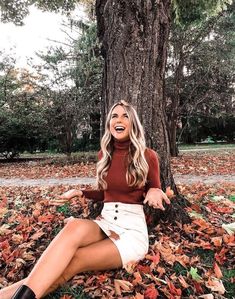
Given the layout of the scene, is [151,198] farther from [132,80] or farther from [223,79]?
[223,79]

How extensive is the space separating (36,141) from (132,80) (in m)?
17.5

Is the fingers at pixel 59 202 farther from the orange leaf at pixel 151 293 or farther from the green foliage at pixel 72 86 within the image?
the green foliage at pixel 72 86

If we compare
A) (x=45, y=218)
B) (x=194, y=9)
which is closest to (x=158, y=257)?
(x=45, y=218)

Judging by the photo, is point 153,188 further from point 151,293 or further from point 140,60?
point 140,60

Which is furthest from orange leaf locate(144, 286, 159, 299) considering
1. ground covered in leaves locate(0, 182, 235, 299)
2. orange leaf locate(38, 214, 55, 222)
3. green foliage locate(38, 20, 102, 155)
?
green foliage locate(38, 20, 102, 155)

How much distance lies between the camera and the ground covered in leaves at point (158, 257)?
323cm

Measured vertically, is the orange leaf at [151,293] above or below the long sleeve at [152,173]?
below

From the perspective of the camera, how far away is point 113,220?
3428 mm

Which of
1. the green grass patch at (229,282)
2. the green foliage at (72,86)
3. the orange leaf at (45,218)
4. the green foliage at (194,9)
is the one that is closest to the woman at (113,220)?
the green grass patch at (229,282)

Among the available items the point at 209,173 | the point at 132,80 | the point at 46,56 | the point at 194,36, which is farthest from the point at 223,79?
the point at 132,80

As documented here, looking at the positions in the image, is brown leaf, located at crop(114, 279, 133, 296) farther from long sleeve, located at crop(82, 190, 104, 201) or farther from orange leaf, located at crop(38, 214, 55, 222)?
orange leaf, located at crop(38, 214, 55, 222)

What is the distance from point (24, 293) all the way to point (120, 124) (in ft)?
5.35

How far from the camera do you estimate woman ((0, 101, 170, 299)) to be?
2.92 m

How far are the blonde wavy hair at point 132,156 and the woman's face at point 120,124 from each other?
0.04 m
